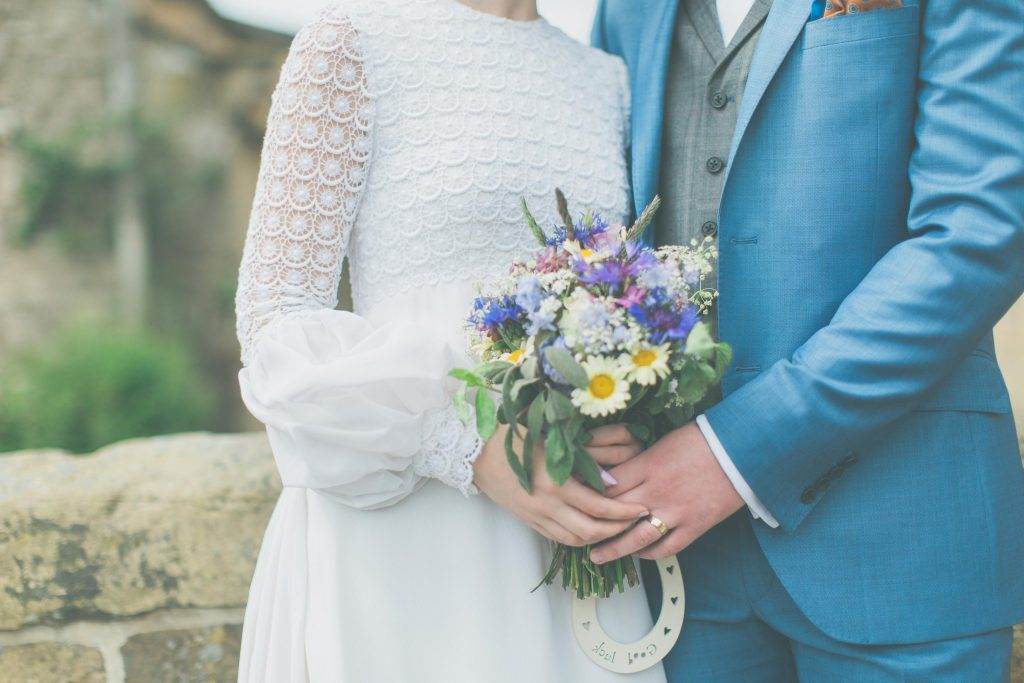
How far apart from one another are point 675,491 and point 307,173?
0.90 meters

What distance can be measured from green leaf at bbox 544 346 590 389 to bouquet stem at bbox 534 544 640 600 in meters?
0.47

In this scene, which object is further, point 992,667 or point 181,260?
point 181,260

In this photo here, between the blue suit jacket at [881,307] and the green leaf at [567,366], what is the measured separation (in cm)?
39

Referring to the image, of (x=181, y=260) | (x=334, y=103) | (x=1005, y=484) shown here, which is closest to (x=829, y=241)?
(x=1005, y=484)

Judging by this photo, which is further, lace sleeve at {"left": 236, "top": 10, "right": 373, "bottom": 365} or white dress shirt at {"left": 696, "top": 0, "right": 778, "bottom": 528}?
lace sleeve at {"left": 236, "top": 10, "right": 373, "bottom": 365}

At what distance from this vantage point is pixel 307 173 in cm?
175

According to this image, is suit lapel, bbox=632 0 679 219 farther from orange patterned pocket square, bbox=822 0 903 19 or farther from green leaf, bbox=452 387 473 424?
green leaf, bbox=452 387 473 424

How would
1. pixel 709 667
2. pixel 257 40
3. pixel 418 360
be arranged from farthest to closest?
pixel 257 40 < pixel 709 667 < pixel 418 360

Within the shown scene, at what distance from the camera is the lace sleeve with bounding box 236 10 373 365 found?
175 cm

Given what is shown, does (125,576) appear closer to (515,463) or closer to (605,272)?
(515,463)

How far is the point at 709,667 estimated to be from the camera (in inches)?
74.1

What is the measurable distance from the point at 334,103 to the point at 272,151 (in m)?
0.15

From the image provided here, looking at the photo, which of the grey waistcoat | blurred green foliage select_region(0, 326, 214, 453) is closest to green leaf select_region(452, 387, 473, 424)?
the grey waistcoat

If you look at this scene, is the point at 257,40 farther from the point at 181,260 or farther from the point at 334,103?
the point at 334,103
